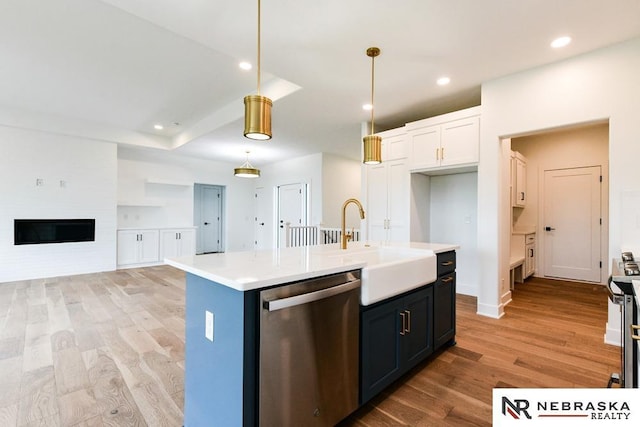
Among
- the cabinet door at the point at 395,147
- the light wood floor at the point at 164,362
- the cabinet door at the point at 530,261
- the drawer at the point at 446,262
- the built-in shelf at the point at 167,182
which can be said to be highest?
the cabinet door at the point at 395,147

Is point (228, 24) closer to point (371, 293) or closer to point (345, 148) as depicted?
point (371, 293)

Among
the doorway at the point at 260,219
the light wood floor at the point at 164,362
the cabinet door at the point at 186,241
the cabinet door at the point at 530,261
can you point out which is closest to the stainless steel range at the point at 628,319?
the light wood floor at the point at 164,362

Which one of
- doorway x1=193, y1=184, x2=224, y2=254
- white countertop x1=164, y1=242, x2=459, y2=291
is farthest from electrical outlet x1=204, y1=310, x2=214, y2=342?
doorway x1=193, y1=184, x2=224, y2=254

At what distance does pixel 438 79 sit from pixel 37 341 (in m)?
4.93

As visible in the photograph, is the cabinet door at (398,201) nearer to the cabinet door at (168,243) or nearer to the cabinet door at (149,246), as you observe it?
the cabinet door at (168,243)

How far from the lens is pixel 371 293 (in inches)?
68.5

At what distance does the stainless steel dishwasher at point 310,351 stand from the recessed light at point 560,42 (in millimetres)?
2887

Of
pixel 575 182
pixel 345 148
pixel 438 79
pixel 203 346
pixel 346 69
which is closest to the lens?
pixel 203 346

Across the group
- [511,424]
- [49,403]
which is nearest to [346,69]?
[511,424]

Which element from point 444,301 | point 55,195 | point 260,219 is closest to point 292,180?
point 260,219

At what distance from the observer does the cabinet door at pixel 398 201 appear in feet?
14.3

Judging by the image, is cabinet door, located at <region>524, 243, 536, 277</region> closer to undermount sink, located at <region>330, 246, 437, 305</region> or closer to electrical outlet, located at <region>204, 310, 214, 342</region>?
undermount sink, located at <region>330, 246, 437, 305</region>

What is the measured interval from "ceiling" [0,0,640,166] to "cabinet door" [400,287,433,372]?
2227mm

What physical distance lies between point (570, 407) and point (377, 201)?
3722 millimetres
